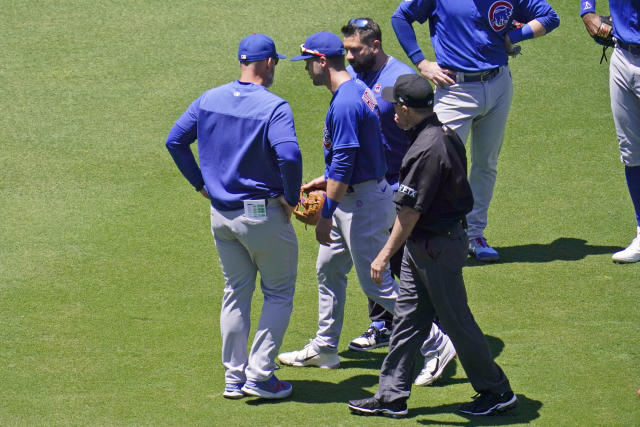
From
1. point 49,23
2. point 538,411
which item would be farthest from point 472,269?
point 49,23

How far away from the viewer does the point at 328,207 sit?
17.5 ft

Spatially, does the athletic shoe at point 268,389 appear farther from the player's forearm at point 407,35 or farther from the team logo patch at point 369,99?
the player's forearm at point 407,35

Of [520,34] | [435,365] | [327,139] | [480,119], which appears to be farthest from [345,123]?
[520,34]

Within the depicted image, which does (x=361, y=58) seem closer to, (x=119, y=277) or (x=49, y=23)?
(x=119, y=277)

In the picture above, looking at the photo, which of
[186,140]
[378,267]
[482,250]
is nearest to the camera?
[378,267]

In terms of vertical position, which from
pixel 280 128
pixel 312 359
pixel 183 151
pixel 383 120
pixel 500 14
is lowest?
pixel 312 359

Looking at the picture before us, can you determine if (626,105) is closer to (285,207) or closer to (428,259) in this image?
(428,259)

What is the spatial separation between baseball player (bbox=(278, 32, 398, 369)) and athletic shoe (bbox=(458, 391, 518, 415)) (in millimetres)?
831

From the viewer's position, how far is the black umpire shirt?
474 centimetres

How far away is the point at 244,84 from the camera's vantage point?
5.17 meters

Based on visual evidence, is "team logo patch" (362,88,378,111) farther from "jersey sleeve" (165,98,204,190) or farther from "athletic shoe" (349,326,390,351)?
"athletic shoe" (349,326,390,351)

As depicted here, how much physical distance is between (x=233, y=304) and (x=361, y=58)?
1.73m

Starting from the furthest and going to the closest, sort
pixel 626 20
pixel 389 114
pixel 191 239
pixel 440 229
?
pixel 191 239, pixel 626 20, pixel 389 114, pixel 440 229

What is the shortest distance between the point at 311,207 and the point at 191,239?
2178mm
